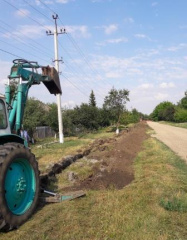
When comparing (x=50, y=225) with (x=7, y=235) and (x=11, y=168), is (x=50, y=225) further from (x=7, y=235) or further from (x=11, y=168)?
(x=11, y=168)

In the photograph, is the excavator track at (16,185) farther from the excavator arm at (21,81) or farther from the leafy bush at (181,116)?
the leafy bush at (181,116)

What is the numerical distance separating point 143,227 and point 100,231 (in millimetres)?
672

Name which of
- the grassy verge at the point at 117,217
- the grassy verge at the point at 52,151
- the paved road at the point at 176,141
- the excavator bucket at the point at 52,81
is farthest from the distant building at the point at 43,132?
the grassy verge at the point at 117,217

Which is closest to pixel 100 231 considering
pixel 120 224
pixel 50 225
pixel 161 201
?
pixel 120 224

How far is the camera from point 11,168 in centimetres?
497

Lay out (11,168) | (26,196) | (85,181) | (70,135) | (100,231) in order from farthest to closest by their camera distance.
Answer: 1. (70,135)
2. (85,181)
3. (26,196)
4. (11,168)
5. (100,231)

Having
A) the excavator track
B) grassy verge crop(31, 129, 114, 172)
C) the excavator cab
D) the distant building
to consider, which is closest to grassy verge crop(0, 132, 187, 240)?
the excavator track

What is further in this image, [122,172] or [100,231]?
[122,172]

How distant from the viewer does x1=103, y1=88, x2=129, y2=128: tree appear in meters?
38.6

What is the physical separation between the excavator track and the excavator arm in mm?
1238

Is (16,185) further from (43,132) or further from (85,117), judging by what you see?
(85,117)

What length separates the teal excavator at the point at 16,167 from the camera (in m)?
4.57

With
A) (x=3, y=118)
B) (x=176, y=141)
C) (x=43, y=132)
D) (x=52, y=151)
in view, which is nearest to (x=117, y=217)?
(x=3, y=118)

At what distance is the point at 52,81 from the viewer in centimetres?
755
